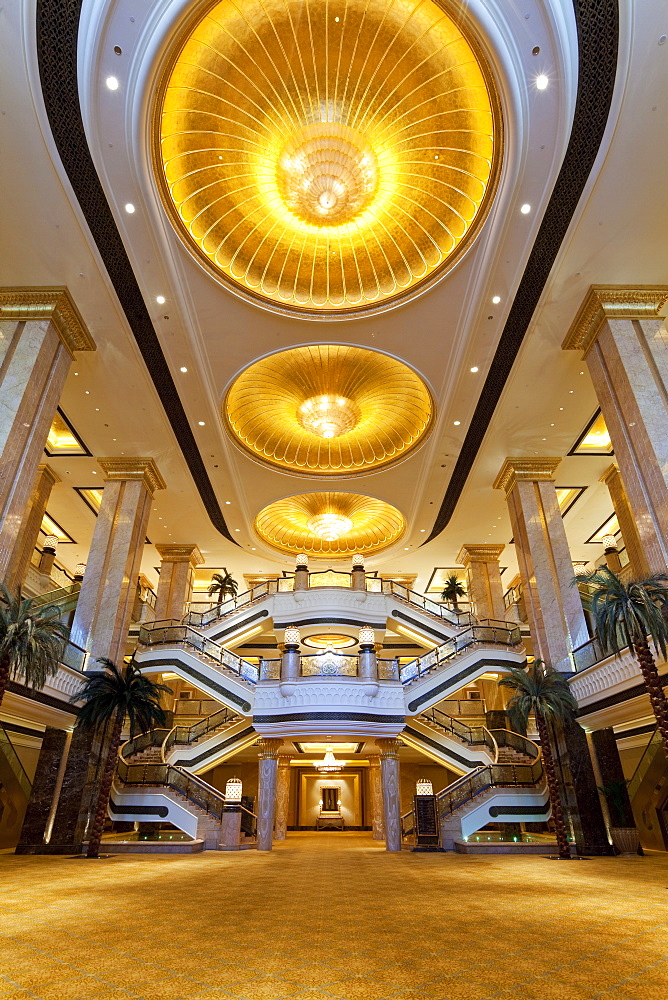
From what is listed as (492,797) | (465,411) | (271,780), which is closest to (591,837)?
(492,797)

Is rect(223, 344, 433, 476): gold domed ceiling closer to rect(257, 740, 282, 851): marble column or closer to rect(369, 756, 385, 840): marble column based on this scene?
rect(257, 740, 282, 851): marble column

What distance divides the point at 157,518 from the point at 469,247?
15277 mm

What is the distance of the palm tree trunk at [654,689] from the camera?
795 centimetres

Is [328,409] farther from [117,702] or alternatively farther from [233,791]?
[233,791]

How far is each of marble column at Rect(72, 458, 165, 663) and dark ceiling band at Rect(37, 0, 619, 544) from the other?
3483 millimetres

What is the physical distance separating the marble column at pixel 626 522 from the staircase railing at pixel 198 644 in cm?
1112

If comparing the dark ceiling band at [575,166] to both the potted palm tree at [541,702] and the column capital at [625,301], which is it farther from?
the potted palm tree at [541,702]

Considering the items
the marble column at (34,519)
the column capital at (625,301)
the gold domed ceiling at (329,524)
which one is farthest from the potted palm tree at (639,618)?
the gold domed ceiling at (329,524)

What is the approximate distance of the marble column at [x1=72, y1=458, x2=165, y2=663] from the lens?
15539mm

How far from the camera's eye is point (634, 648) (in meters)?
8.63

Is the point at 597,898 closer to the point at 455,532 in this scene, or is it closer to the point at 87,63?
the point at 87,63

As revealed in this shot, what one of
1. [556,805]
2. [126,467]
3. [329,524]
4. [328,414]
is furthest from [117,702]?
[329,524]

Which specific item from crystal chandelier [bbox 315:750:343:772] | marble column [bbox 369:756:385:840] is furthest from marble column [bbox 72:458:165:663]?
crystal chandelier [bbox 315:750:343:772]

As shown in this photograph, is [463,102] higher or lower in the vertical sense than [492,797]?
higher
